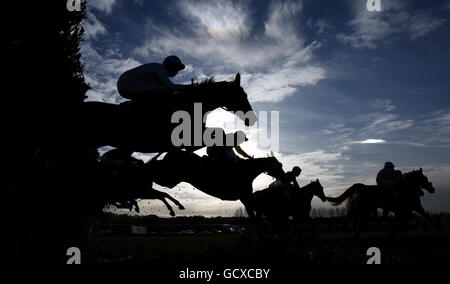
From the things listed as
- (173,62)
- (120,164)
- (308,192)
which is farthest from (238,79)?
(308,192)

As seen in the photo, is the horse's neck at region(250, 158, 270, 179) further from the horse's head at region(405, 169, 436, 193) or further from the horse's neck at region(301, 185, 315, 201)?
the horse's head at region(405, 169, 436, 193)

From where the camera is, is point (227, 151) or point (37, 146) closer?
point (37, 146)

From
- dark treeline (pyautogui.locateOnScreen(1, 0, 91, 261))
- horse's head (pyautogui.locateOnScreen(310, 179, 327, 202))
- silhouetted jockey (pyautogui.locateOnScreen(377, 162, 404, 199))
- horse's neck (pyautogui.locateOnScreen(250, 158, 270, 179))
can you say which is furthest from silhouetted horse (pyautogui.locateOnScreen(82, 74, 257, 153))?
silhouetted jockey (pyautogui.locateOnScreen(377, 162, 404, 199))

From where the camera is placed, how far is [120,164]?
145 inches

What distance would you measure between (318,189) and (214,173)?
39.4 feet

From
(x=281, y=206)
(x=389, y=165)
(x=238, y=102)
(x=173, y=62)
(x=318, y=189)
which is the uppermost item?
(x=173, y=62)

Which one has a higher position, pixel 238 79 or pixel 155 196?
pixel 238 79

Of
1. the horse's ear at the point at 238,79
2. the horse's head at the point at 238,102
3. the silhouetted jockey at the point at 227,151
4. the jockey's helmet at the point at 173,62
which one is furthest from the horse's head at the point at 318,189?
the jockey's helmet at the point at 173,62

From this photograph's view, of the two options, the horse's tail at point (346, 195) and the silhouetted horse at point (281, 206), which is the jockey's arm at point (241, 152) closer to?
the silhouetted horse at point (281, 206)

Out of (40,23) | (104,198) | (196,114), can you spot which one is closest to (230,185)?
(196,114)

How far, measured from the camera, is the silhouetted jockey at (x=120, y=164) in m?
3.66

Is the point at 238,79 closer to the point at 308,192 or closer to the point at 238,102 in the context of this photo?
the point at 238,102
